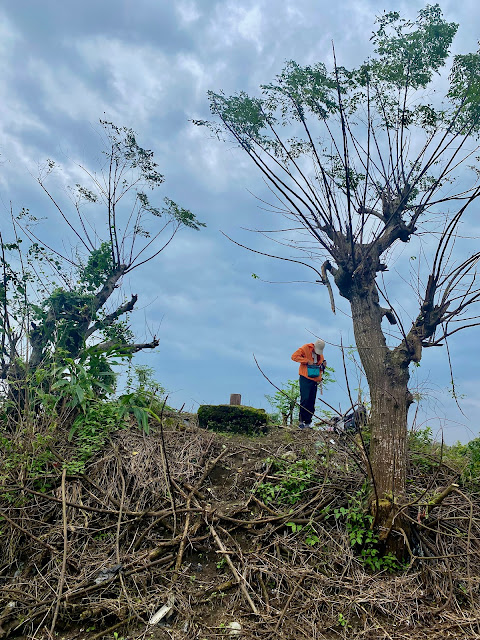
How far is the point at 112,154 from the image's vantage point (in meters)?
11.5

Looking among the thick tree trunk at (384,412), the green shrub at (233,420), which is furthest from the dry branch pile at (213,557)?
the green shrub at (233,420)

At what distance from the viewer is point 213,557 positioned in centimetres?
467

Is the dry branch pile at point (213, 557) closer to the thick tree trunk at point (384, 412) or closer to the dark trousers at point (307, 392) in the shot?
the thick tree trunk at point (384, 412)

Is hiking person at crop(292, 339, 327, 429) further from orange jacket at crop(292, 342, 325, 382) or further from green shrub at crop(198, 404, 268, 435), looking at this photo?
green shrub at crop(198, 404, 268, 435)

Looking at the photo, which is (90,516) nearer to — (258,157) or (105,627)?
(105,627)

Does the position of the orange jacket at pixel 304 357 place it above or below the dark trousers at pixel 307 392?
above

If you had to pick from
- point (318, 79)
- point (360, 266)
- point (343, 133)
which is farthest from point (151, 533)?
point (318, 79)

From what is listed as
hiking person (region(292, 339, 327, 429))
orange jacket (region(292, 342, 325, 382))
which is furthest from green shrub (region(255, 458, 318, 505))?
orange jacket (region(292, 342, 325, 382))

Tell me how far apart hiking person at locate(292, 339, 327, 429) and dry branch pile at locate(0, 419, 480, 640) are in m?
2.43

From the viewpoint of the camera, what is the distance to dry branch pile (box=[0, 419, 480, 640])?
4.06 meters

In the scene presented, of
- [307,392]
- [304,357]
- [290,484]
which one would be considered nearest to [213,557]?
[290,484]

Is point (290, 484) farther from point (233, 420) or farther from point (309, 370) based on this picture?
point (309, 370)

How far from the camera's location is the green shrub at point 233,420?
25.9 ft

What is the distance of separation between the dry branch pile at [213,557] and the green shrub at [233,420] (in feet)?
6.17
